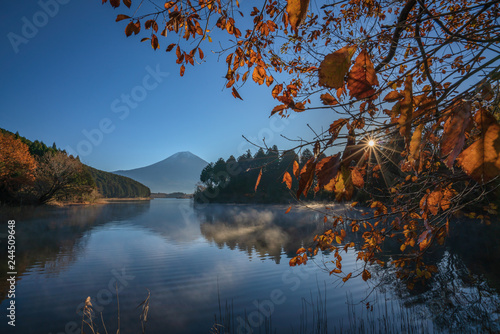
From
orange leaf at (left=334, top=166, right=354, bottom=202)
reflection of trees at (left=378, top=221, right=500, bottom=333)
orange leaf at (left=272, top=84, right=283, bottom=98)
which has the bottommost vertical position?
reflection of trees at (left=378, top=221, right=500, bottom=333)

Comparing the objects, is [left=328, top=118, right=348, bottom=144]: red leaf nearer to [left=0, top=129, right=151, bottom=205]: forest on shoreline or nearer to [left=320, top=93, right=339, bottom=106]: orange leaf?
[left=320, top=93, right=339, bottom=106]: orange leaf

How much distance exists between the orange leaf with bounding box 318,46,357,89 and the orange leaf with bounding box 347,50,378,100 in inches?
3.5

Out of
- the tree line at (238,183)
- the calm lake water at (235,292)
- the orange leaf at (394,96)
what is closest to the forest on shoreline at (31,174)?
the calm lake water at (235,292)

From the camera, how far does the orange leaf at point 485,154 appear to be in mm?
657

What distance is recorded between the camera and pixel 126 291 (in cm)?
689

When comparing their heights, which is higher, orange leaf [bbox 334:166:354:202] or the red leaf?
the red leaf

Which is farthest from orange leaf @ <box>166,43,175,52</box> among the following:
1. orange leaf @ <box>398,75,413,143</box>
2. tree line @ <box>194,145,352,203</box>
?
tree line @ <box>194,145,352,203</box>

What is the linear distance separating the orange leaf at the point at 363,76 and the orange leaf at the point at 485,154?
0.37 meters

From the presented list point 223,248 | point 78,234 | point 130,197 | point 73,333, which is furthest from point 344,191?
point 130,197

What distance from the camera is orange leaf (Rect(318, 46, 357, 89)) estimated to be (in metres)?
0.88

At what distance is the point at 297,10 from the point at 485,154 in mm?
742

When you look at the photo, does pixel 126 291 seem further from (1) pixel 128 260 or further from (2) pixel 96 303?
(1) pixel 128 260

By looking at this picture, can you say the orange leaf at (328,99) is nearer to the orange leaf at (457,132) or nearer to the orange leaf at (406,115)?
the orange leaf at (406,115)

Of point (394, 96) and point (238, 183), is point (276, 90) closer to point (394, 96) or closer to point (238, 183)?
point (394, 96)
